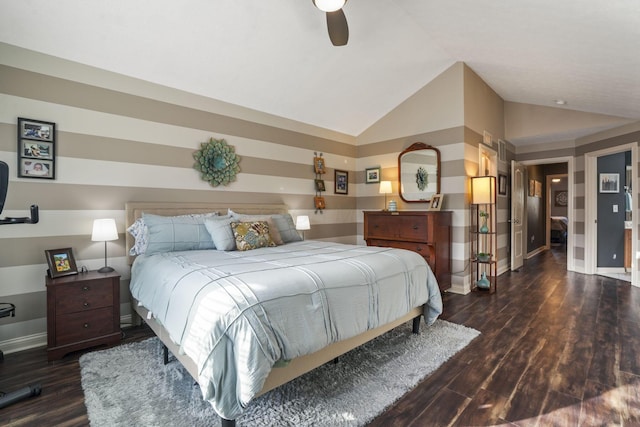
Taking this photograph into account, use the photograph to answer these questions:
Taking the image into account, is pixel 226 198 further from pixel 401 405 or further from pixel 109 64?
pixel 401 405

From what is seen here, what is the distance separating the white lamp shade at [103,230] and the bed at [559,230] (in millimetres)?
11076

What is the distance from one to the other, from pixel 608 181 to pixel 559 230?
190 inches

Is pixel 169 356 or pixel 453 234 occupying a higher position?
pixel 453 234

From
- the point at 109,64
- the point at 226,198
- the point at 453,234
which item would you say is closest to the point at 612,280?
the point at 453,234

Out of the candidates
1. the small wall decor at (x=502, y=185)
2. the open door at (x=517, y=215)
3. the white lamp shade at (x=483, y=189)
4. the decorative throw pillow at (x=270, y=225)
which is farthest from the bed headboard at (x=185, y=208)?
the open door at (x=517, y=215)

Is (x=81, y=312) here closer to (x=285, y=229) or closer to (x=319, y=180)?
(x=285, y=229)

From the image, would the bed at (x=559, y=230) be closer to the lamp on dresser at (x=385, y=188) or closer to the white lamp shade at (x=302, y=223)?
the lamp on dresser at (x=385, y=188)

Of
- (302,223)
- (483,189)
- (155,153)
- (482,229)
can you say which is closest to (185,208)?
(155,153)

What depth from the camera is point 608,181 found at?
5.13 m

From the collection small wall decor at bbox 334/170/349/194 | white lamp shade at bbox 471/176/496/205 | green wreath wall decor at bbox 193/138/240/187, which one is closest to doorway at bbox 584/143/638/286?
white lamp shade at bbox 471/176/496/205

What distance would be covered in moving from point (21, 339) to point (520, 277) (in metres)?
6.18

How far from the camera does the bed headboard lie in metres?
3.02

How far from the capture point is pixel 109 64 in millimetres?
2881

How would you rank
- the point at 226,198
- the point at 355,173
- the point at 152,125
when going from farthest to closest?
the point at 355,173 → the point at 226,198 → the point at 152,125
